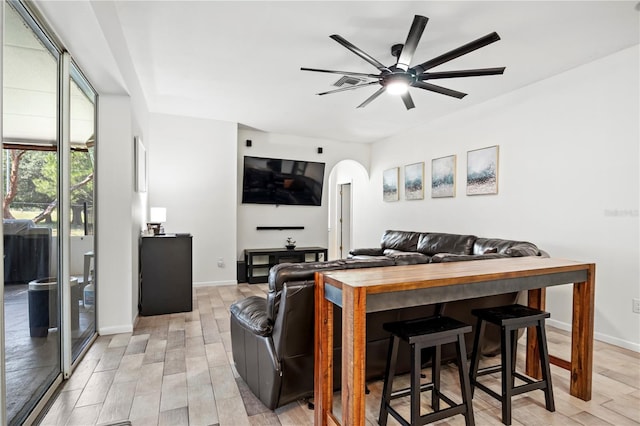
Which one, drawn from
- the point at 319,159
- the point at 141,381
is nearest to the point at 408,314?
the point at 141,381

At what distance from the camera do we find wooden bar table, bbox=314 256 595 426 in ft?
4.83

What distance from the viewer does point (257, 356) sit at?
205 centimetres

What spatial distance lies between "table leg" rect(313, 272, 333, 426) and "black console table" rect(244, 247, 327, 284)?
403 cm

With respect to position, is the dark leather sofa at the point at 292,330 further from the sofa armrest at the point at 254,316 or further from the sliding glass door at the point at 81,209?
the sliding glass door at the point at 81,209

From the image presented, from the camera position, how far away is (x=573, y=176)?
342 cm

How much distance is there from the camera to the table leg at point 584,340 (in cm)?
212

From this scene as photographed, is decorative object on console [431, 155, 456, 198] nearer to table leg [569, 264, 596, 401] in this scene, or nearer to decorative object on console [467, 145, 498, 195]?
decorative object on console [467, 145, 498, 195]

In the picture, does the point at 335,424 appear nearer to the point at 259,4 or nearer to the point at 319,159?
the point at 259,4

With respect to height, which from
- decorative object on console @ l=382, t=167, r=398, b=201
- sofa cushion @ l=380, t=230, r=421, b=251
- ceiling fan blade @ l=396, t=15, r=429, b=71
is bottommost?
sofa cushion @ l=380, t=230, r=421, b=251

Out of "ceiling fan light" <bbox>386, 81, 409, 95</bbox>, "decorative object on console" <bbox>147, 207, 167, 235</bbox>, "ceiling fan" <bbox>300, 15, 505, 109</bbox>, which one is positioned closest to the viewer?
"ceiling fan" <bbox>300, 15, 505, 109</bbox>

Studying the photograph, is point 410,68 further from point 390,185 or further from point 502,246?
point 390,185

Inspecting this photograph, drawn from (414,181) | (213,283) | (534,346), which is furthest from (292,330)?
(414,181)

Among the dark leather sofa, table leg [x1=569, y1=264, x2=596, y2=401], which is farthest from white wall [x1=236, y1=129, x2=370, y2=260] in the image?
table leg [x1=569, y1=264, x2=596, y2=401]

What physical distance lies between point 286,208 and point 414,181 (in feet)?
8.12
